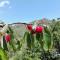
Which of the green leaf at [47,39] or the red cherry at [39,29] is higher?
the red cherry at [39,29]

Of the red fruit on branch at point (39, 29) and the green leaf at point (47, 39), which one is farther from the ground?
the red fruit on branch at point (39, 29)

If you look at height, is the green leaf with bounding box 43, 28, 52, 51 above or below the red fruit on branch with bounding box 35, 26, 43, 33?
below

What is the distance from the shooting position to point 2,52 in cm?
127

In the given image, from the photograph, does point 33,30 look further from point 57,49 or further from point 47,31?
point 57,49

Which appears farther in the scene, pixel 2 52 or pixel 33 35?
pixel 33 35

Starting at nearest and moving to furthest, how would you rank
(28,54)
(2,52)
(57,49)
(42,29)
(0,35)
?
(2,52)
(0,35)
(42,29)
(28,54)
(57,49)

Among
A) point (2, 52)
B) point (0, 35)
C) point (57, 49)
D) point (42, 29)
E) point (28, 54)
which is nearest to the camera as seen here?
point (2, 52)

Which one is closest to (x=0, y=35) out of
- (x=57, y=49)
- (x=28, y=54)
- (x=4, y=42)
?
(x=4, y=42)

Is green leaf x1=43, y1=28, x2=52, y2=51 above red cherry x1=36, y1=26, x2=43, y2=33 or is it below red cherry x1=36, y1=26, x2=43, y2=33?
below

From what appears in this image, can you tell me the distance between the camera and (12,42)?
5.08 ft

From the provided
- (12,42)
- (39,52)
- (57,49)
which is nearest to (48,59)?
(39,52)

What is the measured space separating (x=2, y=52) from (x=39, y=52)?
63.5ft

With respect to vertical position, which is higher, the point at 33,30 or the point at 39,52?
the point at 33,30

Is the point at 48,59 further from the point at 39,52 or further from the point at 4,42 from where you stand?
the point at 4,42
